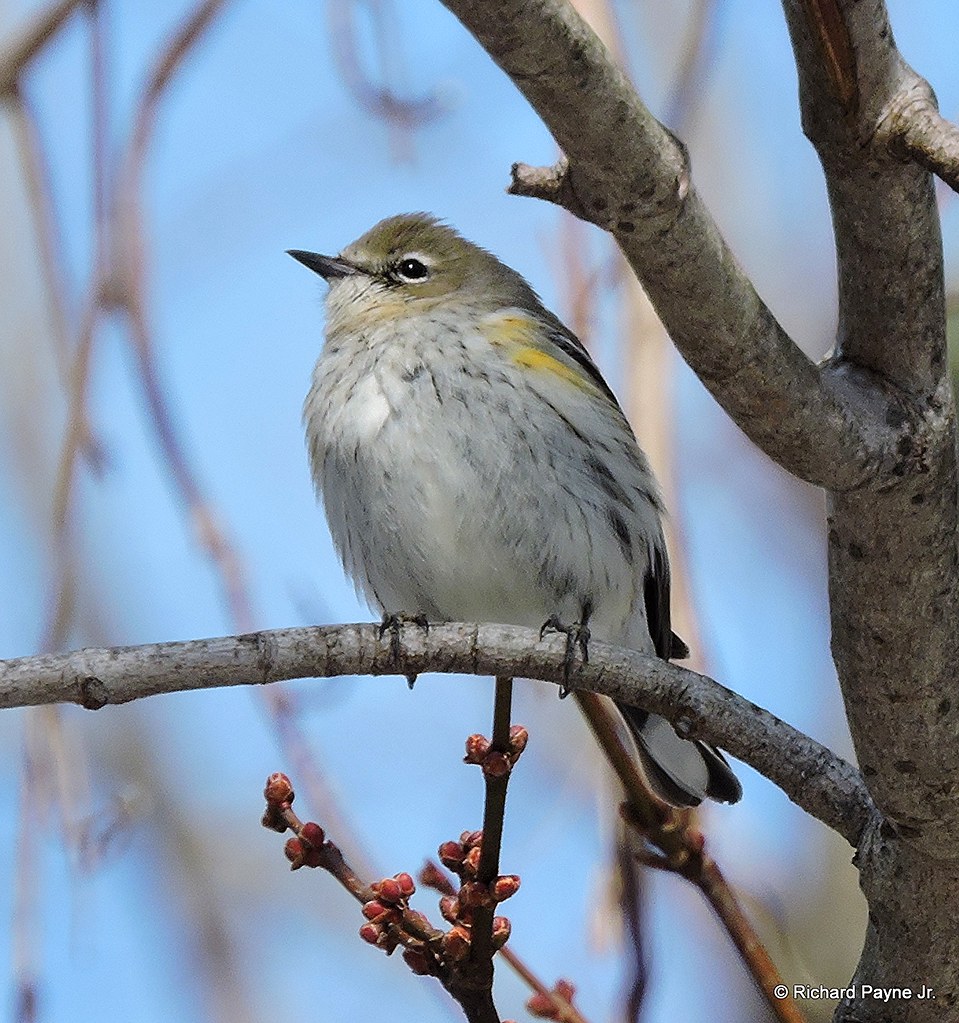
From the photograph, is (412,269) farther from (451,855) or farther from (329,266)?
(451,855)

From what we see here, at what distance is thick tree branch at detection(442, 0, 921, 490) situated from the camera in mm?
1794

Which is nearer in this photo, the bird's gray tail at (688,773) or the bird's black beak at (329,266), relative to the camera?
the bird's gray tail at (688,773)

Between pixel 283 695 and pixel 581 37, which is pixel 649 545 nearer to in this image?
pixel 283 695

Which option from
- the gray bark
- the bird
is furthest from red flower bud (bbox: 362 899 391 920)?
the bird

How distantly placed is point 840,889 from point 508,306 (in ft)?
7.47

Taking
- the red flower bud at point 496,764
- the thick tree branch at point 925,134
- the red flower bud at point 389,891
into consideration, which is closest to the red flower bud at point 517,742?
the red flower bud at point 496,764

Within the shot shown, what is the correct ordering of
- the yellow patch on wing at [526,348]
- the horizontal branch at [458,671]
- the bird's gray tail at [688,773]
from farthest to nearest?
1. the yellow patch on wing at [526,348]
2. the bird's gray tail at [688,773]
3. the horizontal branch at [458,671]

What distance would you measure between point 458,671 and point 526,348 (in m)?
1.64

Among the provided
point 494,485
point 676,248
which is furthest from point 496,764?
point 494,485

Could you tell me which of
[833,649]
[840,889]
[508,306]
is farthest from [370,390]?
[840,889]

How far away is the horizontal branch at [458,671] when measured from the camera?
200 centimetres

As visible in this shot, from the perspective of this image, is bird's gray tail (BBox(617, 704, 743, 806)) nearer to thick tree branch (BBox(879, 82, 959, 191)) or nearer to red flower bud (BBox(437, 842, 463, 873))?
red flower bud (BBox(437, 842, 463, 873))

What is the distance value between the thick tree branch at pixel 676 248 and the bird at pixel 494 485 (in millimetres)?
1292

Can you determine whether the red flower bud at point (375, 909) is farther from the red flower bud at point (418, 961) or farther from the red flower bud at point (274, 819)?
the red flower bud at point (274, 819)
